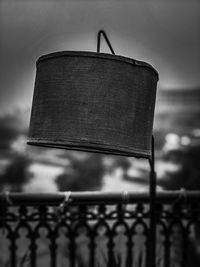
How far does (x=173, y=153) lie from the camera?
251 centimetres

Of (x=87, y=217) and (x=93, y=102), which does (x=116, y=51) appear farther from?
(x=93, y=102)

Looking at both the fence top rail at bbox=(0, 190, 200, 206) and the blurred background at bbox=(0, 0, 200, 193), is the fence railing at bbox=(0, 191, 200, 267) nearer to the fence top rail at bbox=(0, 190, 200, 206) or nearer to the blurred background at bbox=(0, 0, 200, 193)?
the fence top rail at bbox=(0, 190, 200, 206)

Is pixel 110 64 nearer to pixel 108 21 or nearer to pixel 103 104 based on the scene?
pixel 103 104

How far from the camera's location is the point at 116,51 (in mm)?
2457

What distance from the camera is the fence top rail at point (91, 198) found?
63.1 inches

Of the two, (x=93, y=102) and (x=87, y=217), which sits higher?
(x=93, y=102)

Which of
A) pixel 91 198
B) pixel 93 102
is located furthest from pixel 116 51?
pixel 93 102

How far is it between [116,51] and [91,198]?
3.82ft

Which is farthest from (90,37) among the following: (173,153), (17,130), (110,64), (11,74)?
(110,64)

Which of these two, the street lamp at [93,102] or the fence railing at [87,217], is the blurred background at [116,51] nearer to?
the fence railing at [87,217]

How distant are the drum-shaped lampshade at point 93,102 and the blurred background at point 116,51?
159 centimetres

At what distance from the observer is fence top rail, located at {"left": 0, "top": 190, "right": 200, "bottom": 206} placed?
1.60 metres

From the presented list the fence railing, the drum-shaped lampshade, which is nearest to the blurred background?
the fence railing

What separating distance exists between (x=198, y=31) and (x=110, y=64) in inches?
79.4
